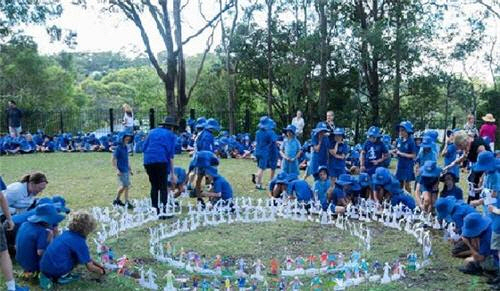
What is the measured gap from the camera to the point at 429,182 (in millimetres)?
8453

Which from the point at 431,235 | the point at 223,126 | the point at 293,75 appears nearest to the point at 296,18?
the point at 293,75

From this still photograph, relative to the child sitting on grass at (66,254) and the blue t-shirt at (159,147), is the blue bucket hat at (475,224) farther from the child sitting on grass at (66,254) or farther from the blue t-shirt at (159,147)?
the blue t-shirt at (159,147)

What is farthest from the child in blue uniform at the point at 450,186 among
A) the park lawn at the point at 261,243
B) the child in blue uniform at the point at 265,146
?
the child in blue uniform at the point at 265,146

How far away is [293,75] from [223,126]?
506 centimetres

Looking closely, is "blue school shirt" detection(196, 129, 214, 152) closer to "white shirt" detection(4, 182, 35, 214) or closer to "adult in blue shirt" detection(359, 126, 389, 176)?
"adult in blue shirt" detection(359, 126, 389, 176)

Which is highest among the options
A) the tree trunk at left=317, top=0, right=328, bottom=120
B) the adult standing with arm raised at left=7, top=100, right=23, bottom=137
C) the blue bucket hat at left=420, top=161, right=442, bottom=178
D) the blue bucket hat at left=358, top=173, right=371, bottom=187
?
the tree trunk at left=317, top=0, right=328, bottom=120

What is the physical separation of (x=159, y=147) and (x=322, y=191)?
295 centimetres

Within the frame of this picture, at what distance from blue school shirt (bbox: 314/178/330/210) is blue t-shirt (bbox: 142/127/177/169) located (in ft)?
8.69

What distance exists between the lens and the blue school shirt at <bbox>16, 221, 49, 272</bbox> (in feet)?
18.3

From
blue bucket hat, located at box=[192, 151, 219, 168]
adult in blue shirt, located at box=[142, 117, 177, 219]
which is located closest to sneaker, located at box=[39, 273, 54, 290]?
adult in blue shirt, located at box=[142, 117, 177, 219]

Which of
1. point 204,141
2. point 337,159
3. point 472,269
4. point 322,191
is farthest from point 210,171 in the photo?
point 472,269

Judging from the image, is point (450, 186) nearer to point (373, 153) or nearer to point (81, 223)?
point (373, 153)

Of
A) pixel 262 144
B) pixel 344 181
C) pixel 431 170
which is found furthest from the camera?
pixel 262 144

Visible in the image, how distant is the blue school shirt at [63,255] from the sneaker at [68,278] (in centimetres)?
7
